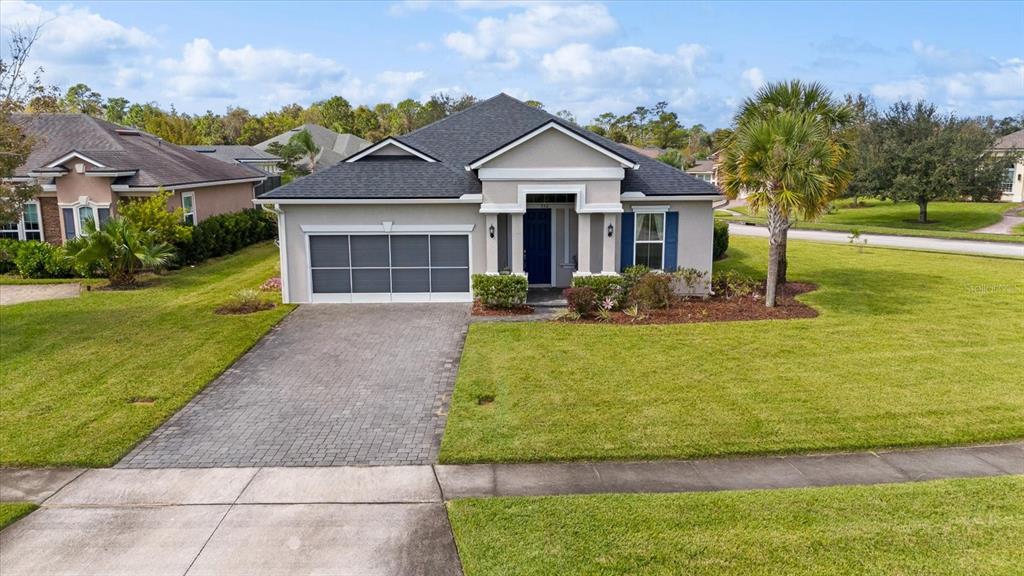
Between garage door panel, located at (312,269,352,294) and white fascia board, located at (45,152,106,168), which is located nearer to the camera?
garage door panel, located at (312,269,352,294)

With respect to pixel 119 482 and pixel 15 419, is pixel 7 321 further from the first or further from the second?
pixel 119 482

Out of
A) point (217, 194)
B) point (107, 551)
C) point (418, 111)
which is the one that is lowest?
point (107, 551)

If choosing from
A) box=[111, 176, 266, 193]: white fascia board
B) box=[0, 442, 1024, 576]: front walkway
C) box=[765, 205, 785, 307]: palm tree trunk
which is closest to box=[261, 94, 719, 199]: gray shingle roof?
box=[765, 205, 785, 307]: palm tree trunk

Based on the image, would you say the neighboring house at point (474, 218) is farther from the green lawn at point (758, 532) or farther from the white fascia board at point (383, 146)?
the green lawn at point (758, 532)

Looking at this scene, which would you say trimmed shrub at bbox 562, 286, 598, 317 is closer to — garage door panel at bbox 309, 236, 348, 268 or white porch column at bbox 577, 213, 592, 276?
white porch column at bbox 577, 213, 592, 276

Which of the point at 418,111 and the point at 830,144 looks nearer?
the point at 830,144

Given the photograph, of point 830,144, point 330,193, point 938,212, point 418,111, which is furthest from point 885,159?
point 418,111

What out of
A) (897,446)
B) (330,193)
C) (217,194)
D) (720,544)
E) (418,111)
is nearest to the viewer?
(720,544)
